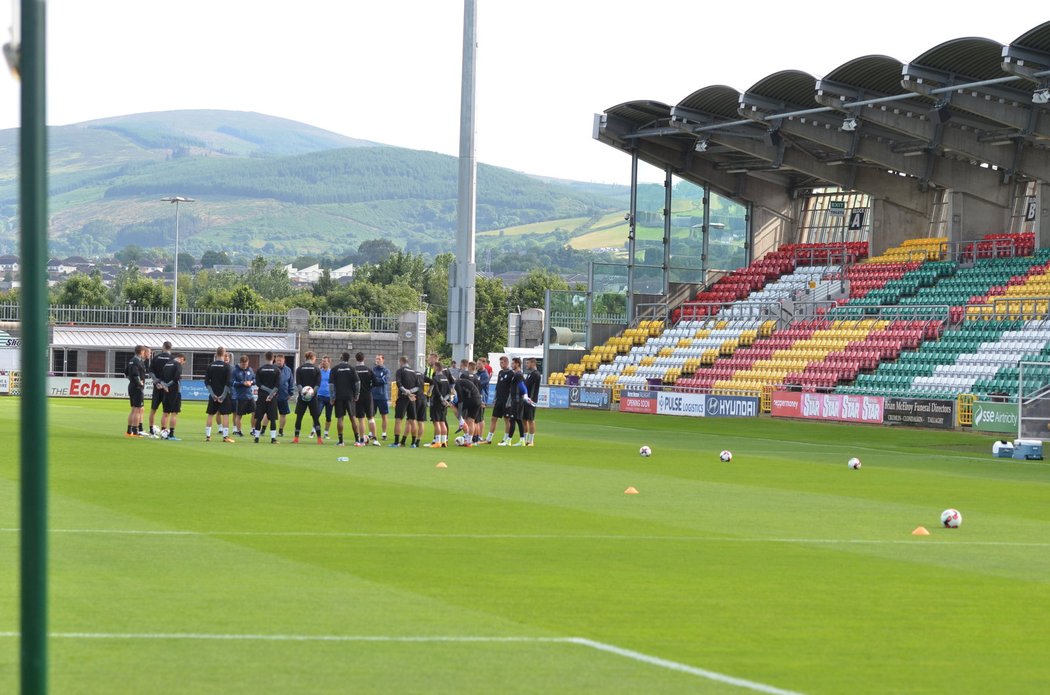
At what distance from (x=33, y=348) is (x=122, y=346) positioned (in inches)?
2987

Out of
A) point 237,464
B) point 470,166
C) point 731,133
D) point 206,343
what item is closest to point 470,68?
point 470,166

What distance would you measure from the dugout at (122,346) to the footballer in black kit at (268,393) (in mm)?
44979

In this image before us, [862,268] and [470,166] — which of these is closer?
[470,166]

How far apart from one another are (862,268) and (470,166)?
19282 mm

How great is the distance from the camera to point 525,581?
1223 cm

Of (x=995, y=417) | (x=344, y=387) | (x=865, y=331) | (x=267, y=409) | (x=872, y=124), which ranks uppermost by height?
(x=872, y=124)

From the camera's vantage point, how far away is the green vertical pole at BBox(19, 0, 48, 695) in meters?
4.75

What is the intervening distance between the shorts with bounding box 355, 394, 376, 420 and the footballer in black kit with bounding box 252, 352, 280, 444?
1814 millimetres

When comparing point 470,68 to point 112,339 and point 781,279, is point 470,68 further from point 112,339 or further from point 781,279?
point 112,339

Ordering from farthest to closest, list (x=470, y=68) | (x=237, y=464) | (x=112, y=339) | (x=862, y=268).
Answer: (x=112, y=339)
(x=862, y=268)
(x=470, y=68)
(x=237, y=464)

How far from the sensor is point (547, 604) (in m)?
11.1

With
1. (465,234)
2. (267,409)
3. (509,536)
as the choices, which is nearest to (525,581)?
(509,536)

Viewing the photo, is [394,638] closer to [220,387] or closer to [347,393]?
[347,393]

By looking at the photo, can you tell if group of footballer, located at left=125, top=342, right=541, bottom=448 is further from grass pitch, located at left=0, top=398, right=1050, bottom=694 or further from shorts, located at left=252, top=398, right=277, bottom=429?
grass pitch, located at left=0, top=398, right=1050, bottom=694
